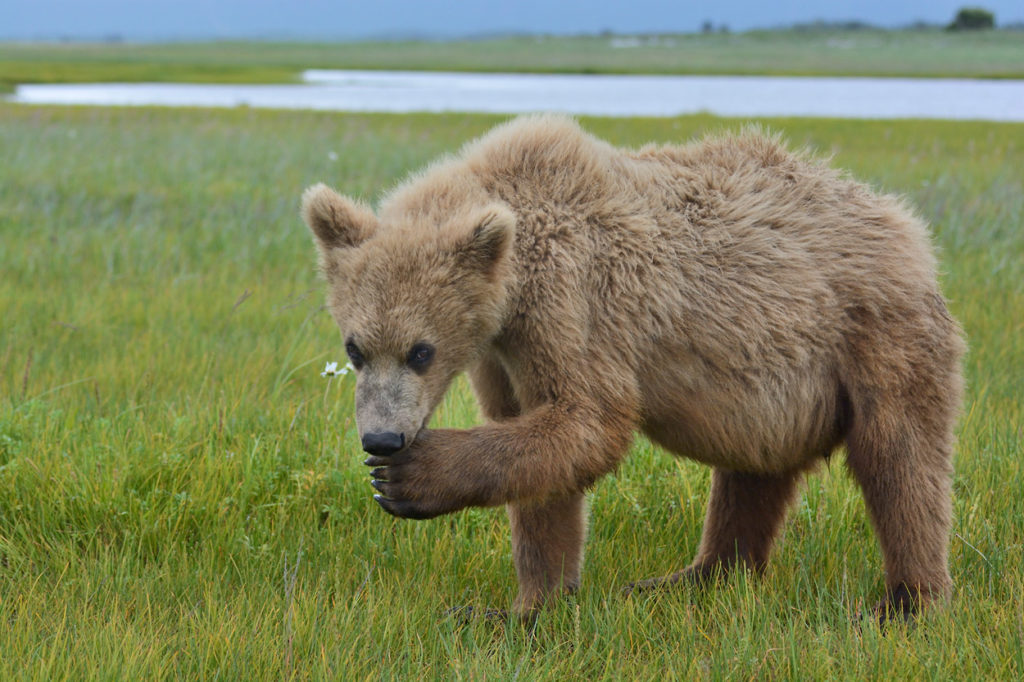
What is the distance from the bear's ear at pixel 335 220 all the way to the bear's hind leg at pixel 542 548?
1105mm

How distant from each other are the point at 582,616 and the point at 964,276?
5.79m

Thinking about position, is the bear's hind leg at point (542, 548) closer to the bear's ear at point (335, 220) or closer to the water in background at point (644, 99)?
the bear's ear at point (335, 220)

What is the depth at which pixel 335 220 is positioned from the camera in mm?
3260

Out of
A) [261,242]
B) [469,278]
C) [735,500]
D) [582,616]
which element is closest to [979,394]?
[735,500]

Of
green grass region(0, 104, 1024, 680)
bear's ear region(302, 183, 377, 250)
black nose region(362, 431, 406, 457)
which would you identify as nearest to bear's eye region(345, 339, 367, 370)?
black nose region(362, 431, 406, 457)

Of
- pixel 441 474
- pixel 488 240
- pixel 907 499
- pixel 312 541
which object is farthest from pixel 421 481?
pixel 907 499

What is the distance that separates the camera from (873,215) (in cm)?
368

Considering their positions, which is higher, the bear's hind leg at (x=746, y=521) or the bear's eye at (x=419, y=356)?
the bear's eye at (x=419, y=356)

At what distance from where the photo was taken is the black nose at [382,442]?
9.52ft

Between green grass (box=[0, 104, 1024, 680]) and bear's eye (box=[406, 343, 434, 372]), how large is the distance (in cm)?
74

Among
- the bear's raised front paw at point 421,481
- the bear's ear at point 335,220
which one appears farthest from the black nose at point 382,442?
the bear's ear at point 335,220

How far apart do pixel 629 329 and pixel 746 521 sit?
1181mm

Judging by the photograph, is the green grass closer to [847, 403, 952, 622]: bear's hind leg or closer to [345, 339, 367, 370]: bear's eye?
[847, 403, 952, 622]: bear's hind leg

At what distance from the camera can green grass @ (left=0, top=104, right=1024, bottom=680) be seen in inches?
122
